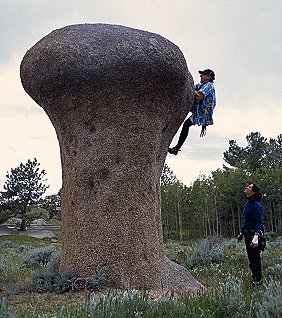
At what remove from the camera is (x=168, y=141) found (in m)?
7.68

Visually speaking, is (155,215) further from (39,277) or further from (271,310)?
(271,310)

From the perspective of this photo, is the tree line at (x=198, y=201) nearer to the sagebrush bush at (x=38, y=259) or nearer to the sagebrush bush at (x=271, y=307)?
the sagebrush bush at (x=38, y=259)

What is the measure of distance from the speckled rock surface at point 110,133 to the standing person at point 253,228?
140 centimetres

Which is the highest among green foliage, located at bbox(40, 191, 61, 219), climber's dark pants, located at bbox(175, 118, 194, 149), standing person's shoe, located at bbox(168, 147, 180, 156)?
green foliage, located at bbox(40, 191, 61, 219)

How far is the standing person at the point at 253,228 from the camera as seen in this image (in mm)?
7539

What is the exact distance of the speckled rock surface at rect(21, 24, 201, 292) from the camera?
6.45m

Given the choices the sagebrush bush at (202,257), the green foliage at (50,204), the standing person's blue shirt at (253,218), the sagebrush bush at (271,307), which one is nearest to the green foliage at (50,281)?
the standing person's blue shirt at (253,218)

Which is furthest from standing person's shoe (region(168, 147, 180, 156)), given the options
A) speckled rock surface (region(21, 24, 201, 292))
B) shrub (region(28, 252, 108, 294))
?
shrub (region(28, 252, 108, 294))

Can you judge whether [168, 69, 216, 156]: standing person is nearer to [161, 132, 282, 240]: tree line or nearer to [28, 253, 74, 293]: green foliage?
[28, 253, 74, 293]: green foliage

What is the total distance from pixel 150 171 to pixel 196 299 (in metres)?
2.84

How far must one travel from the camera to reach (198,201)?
1561 inches

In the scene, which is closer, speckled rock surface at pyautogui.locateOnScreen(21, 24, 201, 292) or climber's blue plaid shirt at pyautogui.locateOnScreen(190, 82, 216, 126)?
speckled rock surface at pyautogui.locateOnScreen(21, 24, 201, 292)

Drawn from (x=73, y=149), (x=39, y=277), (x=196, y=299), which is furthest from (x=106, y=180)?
(x=196, y=299)

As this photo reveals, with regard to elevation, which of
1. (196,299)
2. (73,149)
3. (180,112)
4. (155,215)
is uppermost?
(180,112)
